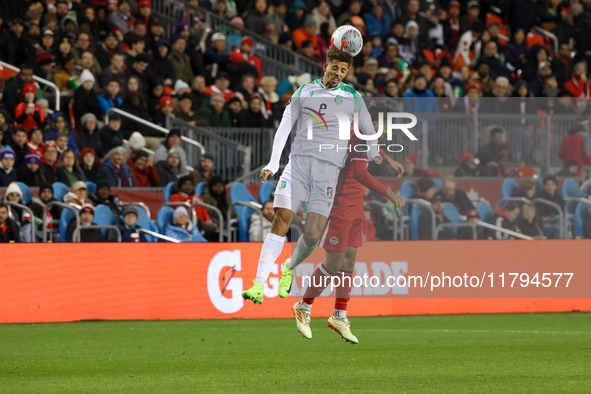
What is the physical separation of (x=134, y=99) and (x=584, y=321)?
9036 mm

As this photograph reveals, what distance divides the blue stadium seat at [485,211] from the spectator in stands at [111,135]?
7.07 metres

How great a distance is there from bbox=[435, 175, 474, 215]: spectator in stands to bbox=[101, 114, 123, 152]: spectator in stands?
6.98 metres

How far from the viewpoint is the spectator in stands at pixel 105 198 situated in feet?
47.3

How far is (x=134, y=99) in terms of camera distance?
1734cm

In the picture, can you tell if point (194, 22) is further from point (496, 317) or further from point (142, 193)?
point (496, 317)

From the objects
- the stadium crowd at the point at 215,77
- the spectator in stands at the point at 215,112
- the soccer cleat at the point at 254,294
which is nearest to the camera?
the soccer cleat at the point at 254,294

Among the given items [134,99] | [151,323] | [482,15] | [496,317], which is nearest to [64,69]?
[134,99]

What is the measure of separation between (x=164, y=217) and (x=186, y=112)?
136 inches

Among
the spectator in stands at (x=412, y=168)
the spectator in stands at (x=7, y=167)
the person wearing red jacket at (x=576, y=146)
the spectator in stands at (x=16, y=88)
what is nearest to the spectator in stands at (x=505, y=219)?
the person wearing red jacket at (x=576, y=146)

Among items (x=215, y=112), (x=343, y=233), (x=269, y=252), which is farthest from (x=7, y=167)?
(x=343, y=233)

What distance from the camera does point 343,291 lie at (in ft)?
28.9

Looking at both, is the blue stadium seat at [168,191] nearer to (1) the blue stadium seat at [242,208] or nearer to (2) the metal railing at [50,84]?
(1) the blue stadium seat at [242,208]

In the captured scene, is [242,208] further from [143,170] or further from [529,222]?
[529,222]

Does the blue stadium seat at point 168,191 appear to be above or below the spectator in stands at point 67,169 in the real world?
below
